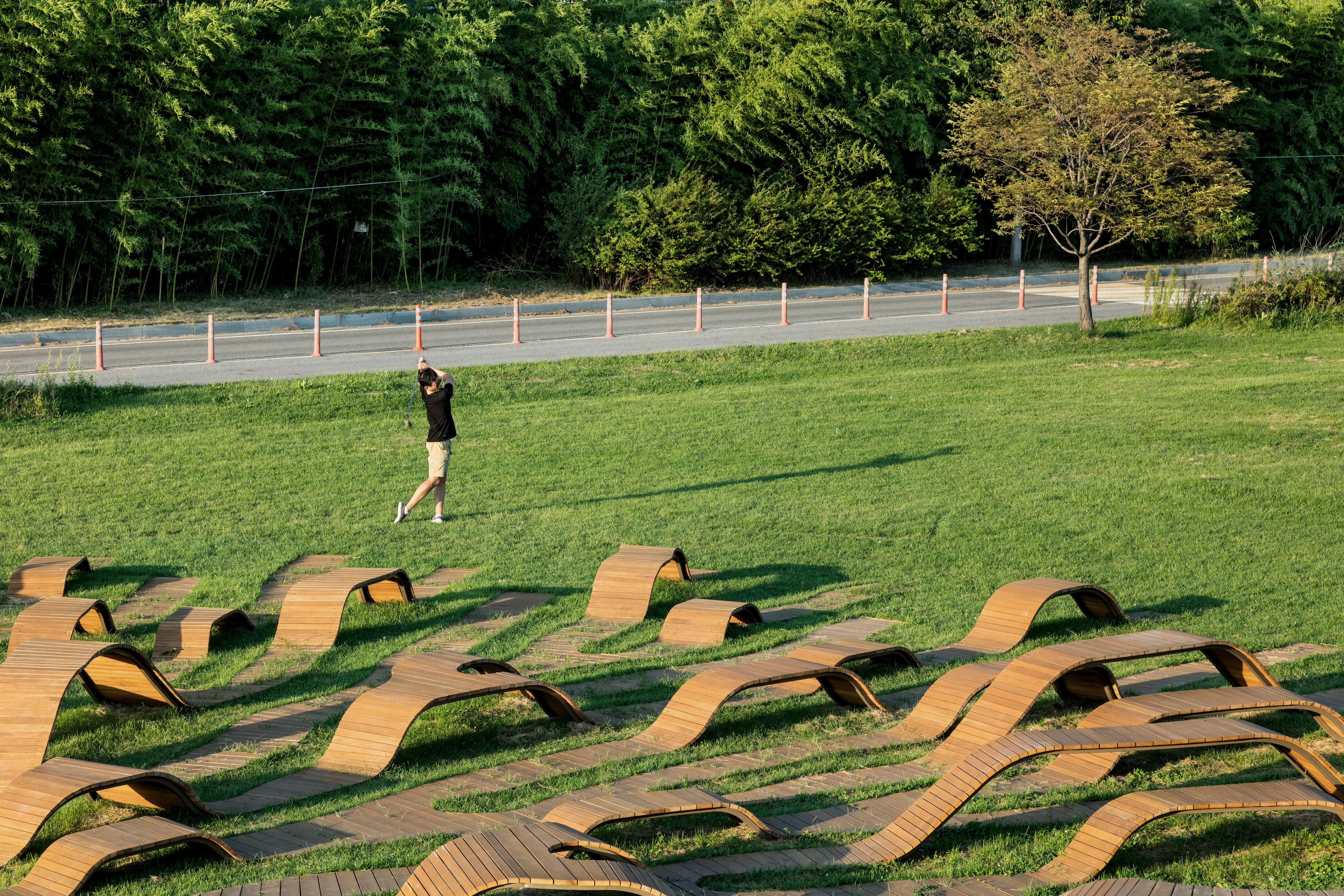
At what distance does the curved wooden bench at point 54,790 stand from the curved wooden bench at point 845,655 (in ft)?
10.2

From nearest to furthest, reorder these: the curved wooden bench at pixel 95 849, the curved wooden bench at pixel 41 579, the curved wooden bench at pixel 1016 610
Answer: the curved wooden bench at pixel 95 849 < the curved wooden bench at pixel 1016 610 < the curved wooden bench at pixel 41 579

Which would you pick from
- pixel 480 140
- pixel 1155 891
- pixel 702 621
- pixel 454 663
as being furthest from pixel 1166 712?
pixel 480 140

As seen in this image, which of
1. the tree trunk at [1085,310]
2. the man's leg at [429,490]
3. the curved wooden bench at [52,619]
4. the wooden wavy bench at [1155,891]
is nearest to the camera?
the wooden wavy bench at [1155,891]

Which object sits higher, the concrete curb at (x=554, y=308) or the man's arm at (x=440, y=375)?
the concrete curb at (x=554, y=308)

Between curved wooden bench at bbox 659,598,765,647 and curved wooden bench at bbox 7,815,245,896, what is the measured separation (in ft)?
11.8

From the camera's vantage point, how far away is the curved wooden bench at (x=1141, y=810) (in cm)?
479

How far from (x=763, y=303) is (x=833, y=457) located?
1637cm

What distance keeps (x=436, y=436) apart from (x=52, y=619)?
452 cm

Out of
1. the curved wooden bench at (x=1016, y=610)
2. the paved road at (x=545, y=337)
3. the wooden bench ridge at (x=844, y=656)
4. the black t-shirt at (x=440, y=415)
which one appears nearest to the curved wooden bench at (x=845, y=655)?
the wooden bench ridge at (x=844, y=656)

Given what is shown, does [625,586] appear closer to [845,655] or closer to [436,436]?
[845,655]

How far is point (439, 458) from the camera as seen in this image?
38.2ft

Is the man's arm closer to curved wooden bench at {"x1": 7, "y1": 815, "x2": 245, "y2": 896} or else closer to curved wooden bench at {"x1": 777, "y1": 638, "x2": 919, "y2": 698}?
curved wooden bench at {"x1": 777, "y1": 638, "x2": 919, "y2": 698}

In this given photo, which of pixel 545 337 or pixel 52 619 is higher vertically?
pixel 545 337

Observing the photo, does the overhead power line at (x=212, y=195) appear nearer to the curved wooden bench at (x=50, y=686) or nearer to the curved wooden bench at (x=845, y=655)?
the curved wooden bench at (x=50, y=686)
